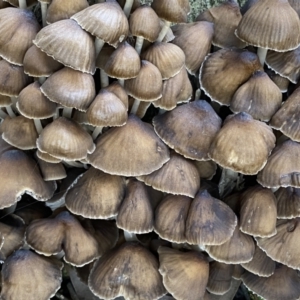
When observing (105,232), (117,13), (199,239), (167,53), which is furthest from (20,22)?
(199,239)

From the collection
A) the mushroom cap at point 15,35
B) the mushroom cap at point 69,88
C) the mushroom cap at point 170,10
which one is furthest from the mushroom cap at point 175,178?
the mushroom cap at point 15,35

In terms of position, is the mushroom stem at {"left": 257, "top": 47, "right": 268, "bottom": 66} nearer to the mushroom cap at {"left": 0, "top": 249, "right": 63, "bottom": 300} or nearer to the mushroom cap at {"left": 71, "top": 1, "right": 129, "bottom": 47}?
the mushroom cap at {"left": 71, "top": 1, "right": 129, "bottom": 47}

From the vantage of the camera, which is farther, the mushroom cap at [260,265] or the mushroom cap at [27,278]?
the mushroom cap at [260,265]

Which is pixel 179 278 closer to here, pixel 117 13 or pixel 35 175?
pixel 35 175

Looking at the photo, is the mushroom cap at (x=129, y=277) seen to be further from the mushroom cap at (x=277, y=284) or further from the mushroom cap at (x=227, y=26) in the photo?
the mushroom cap at (x=227, y=26)

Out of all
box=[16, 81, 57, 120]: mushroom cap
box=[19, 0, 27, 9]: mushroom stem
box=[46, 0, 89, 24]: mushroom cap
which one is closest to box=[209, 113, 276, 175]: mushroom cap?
box=[16, 81, 57, 120]: mushroom cap
